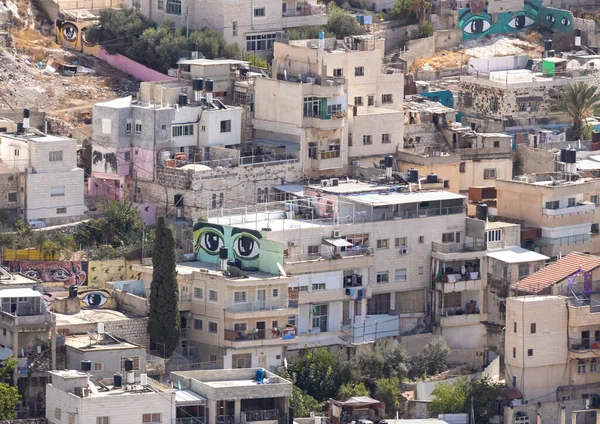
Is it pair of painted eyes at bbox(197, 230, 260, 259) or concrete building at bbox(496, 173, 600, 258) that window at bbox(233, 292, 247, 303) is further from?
concrete building at bbox(496, 173, 600, 258)

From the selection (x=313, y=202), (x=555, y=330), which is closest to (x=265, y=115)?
(x=313, y=202)

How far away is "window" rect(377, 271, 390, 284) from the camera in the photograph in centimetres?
10931

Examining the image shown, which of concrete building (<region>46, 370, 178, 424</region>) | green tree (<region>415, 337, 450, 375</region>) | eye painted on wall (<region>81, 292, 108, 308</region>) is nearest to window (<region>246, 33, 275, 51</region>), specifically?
green tree (<region>415, 337, 450, 375</region>)

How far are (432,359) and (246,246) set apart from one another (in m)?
7.37

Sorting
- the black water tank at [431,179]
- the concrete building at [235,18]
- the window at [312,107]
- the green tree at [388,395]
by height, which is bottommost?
the green tree at [388,395]

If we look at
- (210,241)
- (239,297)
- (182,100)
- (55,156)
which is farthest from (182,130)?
(239,297)

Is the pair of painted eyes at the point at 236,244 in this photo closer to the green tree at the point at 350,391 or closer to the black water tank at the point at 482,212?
the green tree at the point at 350,391

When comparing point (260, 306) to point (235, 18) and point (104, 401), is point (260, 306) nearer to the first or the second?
point (104, 401)

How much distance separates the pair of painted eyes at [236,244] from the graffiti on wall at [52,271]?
4494mm

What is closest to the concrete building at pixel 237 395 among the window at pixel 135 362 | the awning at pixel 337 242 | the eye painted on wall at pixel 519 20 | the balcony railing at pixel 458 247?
the window at pixel 135 362

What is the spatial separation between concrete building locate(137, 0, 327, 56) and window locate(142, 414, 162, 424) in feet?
104

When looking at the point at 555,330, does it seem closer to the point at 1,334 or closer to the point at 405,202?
the point at 405,202

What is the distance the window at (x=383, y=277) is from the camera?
109312 mm

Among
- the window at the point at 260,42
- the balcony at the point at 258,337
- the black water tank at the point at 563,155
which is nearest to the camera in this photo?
the balcony at the point at 258,337
